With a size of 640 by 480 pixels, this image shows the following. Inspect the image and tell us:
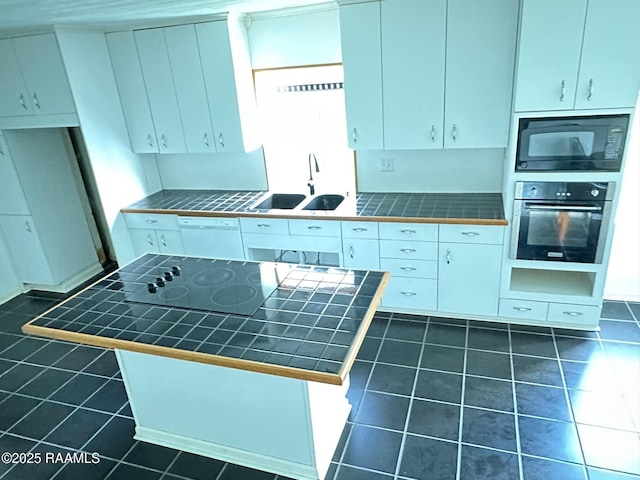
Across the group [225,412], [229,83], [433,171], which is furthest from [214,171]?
[225,412]

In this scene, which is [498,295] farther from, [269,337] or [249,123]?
[249,123]

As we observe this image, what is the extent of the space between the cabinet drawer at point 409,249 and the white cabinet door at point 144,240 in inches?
82.0

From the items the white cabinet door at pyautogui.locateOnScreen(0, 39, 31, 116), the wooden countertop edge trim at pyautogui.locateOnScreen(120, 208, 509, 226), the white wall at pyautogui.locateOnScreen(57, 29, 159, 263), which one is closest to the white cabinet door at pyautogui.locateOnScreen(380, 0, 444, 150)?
the wooden countertop edge trim at pyautogui.locateOnScreen(120, 208, 509, 226)

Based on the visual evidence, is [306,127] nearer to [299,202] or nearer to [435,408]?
[299,202]

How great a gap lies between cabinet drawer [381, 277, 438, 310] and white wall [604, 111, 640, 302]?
4.61 ft

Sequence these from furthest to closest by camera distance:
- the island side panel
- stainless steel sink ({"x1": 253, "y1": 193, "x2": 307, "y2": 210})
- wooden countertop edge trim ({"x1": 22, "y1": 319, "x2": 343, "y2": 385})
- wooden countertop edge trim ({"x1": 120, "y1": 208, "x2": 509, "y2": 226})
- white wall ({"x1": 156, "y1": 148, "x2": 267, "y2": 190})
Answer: white wall ({"x1": 156, "y1": 148, "x2": 267, "y2": 190}) < stainless steel sink ({"x1": 253, "y1": 193, "x2": 307, "y2": 210}) < wooden countertop edge trim ({"x1": 120, "y1": 208, "x2": 509, "y2": 226}) < the island side panel < wooden countertop edge trim ({"x1": 22, "y1": 319, "x2": 343, "y2": 385})

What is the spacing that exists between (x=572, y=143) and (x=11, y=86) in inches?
167

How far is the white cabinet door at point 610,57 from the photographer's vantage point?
95.0 inches

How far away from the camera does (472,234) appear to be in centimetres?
308

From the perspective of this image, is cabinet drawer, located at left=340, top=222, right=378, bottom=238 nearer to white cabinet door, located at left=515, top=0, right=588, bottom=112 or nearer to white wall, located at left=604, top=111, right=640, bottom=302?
white cabinet door, located at left=515, top=0, right=588, bottom=112

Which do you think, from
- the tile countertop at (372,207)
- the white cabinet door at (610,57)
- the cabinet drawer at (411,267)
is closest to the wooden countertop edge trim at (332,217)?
the tile countertop at (372,207)

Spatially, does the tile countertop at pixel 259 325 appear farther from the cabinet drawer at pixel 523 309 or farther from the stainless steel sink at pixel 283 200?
the stainless steel sink at pixel 283 200

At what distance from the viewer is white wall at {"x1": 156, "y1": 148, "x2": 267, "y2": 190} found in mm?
4125

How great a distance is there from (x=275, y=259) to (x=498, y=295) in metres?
1.97
